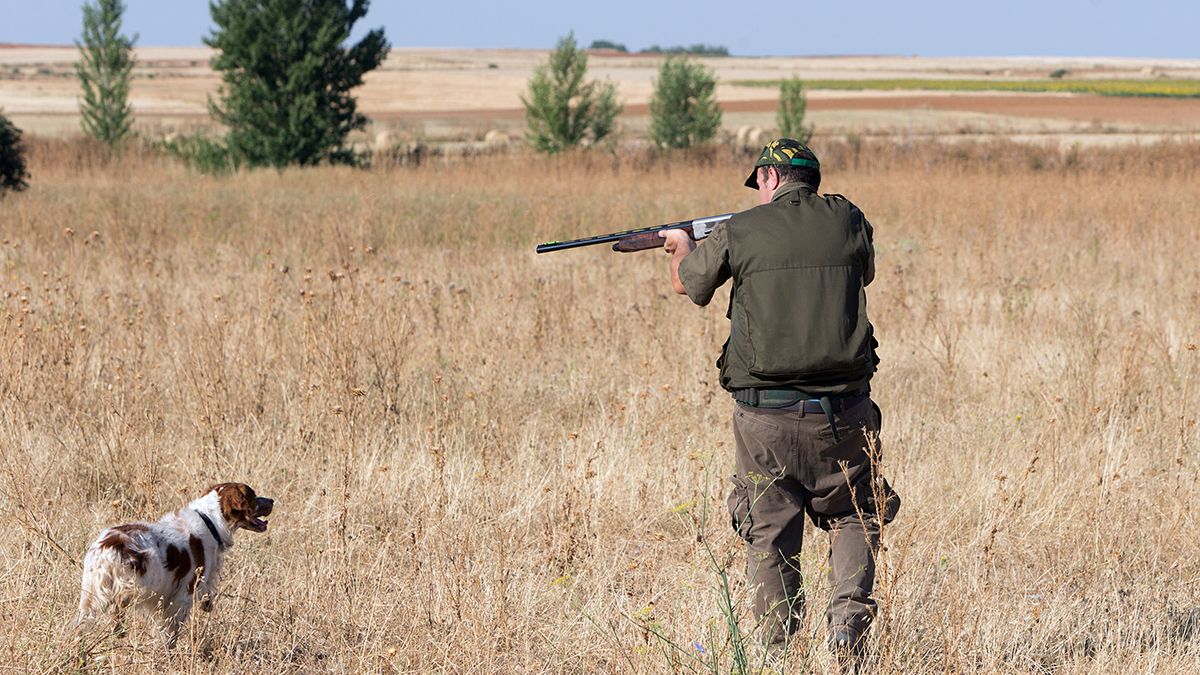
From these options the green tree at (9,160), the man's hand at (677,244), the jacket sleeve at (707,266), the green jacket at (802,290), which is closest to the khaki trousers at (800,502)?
the green jacket at (802,290)

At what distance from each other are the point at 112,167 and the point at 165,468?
53.9ft

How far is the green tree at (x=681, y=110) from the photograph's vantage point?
91.8 ft

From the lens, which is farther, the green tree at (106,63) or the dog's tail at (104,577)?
the green tree at (106,63)

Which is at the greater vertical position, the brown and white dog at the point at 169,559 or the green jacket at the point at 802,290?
the green jacket at the point at 802,290

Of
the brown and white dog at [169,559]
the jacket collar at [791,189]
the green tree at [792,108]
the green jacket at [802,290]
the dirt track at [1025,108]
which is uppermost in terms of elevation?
the dirt track at [1025,108]

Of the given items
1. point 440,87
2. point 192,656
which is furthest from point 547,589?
point 440,87

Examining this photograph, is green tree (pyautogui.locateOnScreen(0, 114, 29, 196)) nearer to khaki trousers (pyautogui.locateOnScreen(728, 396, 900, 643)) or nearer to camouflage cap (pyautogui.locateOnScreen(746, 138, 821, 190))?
camouflage cap (pyautogui.locateOnScreen(746, 138, 821, 190))

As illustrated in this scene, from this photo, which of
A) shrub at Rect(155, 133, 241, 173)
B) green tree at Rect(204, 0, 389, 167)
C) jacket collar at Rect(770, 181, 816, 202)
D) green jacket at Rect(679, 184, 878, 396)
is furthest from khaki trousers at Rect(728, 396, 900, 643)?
green tree at Rect(204, 0, 389, 167)

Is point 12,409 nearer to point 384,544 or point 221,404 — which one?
point 221,404

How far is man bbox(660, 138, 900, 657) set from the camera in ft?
11.3

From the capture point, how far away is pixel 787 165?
3.56m

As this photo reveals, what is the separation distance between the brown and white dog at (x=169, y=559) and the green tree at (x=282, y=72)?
20291 millimetres

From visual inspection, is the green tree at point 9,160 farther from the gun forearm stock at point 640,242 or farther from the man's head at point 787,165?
the man's head at point 787,165

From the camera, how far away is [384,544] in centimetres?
448
